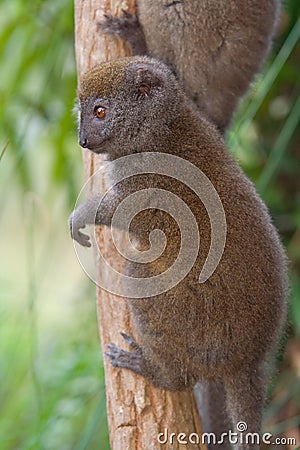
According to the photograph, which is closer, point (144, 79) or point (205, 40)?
point (144, 79)

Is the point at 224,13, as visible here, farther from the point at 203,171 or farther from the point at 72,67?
the point at 72,67

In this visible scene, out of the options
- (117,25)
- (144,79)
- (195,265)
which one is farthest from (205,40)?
(195,265)

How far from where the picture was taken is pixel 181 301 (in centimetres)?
322

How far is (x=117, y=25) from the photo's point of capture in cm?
368

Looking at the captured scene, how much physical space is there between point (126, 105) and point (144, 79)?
0.14 metres

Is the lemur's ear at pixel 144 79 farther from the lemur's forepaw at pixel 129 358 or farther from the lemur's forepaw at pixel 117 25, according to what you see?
the lemur's forepaw at pixel 129 358

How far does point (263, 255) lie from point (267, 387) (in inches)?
23.0

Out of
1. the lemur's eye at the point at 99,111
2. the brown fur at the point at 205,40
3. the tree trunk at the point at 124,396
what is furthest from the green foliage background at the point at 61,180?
the lemur's eye at the point at 99,111

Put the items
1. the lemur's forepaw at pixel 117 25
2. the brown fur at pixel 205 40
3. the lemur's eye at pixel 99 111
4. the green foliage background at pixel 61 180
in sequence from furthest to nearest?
the green foliage background at pixel 61 180
the brown fur at pixel 205 40
the lemur's forepaw at pixel 117 25
the lemur's eye at pixel 99 111

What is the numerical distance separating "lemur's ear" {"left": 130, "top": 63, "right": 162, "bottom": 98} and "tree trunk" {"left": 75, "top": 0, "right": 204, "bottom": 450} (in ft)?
1.11

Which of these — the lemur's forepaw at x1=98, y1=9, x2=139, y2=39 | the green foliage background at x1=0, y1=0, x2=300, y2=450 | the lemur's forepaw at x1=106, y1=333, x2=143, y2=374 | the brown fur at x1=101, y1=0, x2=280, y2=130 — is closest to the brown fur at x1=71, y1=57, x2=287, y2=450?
the lemur's forepaw at x1=106, y1=333, x2=143, y2=374

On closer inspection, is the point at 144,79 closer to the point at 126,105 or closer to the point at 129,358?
the point at 126,105

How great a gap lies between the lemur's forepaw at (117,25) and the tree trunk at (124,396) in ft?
0.11

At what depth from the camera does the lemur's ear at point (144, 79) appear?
3393 millimetres
